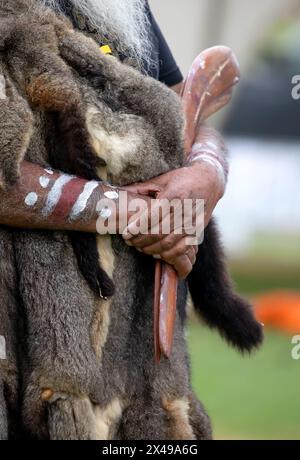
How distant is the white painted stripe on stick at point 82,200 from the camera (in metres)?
2.30

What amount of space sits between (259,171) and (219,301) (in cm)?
689

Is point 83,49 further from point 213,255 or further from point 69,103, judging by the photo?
point 213,255

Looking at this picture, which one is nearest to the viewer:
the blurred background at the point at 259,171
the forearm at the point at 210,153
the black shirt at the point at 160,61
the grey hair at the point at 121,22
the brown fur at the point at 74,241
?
the brown fur at the point at 74,241

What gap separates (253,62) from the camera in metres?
10.6

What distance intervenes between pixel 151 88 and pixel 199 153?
29 cm

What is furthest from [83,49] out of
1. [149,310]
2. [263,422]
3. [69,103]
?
[263,422]

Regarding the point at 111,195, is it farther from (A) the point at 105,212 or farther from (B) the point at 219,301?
(B) the point at 219,301

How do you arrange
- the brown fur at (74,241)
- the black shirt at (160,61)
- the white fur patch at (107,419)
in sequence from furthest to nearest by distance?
the black shirt at (160,61) < the white fur patch at (107,419) < the brown fur at (74,241)

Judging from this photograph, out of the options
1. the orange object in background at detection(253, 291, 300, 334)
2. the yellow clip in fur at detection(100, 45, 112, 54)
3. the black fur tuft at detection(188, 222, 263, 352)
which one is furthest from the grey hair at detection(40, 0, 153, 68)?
the orange object in background at detection(253, 291, 300, 334)

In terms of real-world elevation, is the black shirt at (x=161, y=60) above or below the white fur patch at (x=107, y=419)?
above

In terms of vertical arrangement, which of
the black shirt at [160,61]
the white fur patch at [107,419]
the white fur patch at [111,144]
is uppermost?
the black shirt at [160,61]

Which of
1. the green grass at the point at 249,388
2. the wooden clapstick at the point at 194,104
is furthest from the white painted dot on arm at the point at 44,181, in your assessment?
the green grass at the point at 249,388

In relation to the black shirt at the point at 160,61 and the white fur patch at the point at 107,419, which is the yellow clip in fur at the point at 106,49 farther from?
the white fur patch at the point at 107,419

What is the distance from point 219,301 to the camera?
9.22 ft
